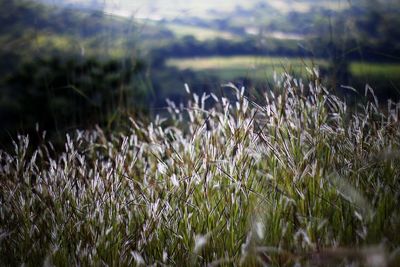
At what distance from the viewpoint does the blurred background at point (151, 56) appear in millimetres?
3453

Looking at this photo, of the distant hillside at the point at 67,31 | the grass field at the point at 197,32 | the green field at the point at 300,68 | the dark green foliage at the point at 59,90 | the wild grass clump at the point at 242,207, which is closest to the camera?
the wild grass clump at the point at 242,207

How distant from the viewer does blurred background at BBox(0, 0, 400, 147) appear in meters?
3.45

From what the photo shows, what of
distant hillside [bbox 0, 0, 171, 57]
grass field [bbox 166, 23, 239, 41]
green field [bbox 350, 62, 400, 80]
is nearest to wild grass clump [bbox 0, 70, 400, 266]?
green field [bbox 350, 62, 400, 80]

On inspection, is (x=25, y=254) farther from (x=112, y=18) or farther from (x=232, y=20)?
(x=232, y=20)

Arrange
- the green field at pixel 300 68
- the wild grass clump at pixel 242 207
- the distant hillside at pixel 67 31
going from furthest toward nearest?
the distant hillside at pixel 67 31, the green field at pixel 300 68, the wild grass clump at pixel 242 207

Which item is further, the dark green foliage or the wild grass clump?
the dark green foliage

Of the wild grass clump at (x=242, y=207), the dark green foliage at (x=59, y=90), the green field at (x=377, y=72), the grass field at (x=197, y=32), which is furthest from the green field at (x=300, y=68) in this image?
the grass field at (x=197, y=32)

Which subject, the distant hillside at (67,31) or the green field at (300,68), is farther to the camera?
the distant hillside at (67,31)

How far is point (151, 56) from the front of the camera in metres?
5.09

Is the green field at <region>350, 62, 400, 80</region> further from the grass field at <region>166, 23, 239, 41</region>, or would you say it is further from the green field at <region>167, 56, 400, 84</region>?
the grass field at <region>166, 23, 239, 41</region>

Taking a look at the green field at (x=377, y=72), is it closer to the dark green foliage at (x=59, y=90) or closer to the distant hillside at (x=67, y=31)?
the distant hillside at (x=67, y=31)

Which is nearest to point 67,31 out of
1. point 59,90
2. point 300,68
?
point 59,90

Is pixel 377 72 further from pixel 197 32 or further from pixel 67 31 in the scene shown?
pixel 197 32

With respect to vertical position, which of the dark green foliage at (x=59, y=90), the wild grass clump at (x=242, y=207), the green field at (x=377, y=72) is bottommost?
the dark green foliage at (x=59, y=90)
